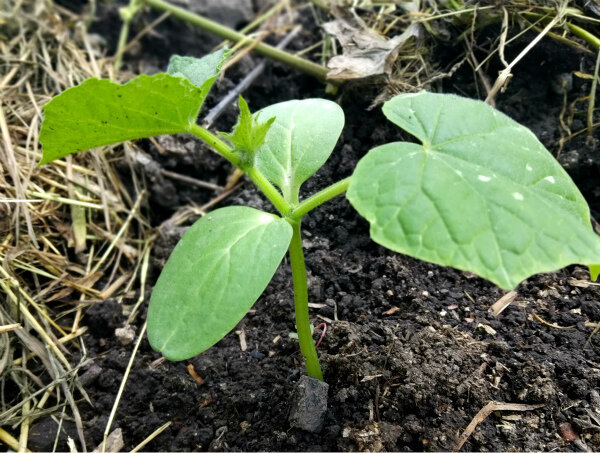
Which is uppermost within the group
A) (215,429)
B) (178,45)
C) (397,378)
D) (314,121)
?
(314,121)

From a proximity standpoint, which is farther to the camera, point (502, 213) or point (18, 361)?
point (18, 361)

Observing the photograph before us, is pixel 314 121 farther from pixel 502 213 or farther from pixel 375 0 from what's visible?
pixel 375 0

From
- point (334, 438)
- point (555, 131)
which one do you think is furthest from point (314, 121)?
point (555, 131)

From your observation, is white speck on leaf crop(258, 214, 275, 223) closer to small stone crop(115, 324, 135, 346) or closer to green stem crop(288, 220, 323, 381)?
green stem crop(288, 220, 323, 381)

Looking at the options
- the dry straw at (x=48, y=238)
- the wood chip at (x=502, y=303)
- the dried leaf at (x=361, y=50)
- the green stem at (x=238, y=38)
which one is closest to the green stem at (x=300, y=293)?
the wood chip at (x=502, y=303)

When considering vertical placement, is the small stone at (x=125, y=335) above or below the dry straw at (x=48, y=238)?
below

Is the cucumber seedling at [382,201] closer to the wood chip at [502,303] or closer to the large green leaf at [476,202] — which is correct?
the large green leaf at [476,202]
